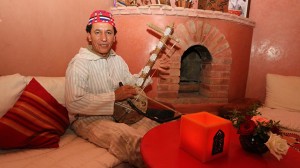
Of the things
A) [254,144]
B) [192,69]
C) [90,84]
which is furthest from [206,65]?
[254,144]

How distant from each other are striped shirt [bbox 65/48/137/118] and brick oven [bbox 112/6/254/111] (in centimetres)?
84

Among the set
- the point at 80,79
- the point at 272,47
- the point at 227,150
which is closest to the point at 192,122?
the point at 227,150

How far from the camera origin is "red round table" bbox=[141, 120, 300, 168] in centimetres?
92

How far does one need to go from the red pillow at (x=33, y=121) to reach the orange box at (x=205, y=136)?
0.85 meters

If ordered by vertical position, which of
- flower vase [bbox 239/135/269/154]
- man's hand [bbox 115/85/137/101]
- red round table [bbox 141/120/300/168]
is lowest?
Answer: red round table [bbox 141/120/300/168]

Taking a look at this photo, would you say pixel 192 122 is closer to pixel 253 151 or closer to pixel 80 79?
pixel 253 151

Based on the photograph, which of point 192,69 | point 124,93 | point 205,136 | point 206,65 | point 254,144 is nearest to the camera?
point 205,136

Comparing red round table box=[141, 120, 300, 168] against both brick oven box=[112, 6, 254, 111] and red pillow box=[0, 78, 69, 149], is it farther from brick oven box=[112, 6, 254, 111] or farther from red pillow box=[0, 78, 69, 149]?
brick oven box=[112, 6, 254, 111]

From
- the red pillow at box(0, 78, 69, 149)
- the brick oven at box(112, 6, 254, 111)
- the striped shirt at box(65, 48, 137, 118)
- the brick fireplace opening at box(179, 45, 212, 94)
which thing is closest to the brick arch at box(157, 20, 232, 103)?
the brick oven at box(112, 6, 254, 111)

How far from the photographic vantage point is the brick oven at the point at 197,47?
2.46 metres

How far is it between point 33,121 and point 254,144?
3.97 ft

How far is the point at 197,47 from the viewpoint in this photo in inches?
115

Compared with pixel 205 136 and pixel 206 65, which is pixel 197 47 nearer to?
pixel 206 65

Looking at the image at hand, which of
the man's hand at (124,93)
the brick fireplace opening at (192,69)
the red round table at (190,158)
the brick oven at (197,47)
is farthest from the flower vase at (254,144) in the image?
the brick fireplace opening at (192,69)
